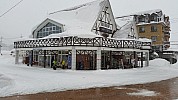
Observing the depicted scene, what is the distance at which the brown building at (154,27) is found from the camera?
48.2 metres

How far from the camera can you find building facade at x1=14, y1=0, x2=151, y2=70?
22.3m

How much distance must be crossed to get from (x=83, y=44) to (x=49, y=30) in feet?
31.9

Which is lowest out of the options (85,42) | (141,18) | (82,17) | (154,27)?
(85,42)

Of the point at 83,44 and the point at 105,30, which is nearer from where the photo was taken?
the point at 83,44

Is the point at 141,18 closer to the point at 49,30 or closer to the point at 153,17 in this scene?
the point at 153,17

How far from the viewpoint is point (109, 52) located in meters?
26.4

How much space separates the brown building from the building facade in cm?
1869

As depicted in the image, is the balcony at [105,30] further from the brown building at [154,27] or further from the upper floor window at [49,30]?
the brown building at [154,27]

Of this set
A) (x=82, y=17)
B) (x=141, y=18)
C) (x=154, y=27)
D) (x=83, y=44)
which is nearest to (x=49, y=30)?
(x=82, y=17)

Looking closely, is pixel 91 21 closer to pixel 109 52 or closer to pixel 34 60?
pixel 109 52

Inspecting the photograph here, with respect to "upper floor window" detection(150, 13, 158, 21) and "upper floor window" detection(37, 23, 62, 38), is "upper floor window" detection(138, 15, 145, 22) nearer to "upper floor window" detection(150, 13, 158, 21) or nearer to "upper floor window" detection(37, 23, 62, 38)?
"upper floor window" detection(150, 13, 158, 21)

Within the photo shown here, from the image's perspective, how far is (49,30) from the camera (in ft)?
98.2

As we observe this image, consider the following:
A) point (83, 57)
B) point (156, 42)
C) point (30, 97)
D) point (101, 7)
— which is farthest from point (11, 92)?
point (156, 42)

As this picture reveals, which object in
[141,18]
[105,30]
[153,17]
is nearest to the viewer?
[105,30]
